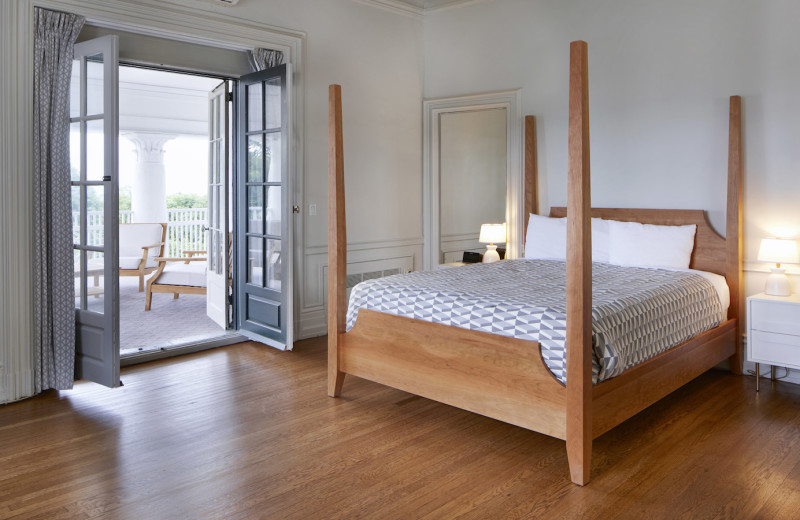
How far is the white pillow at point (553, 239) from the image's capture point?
15.5 feet

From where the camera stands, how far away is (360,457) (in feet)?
9.67

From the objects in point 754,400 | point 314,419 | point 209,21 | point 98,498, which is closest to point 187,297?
point 209,21

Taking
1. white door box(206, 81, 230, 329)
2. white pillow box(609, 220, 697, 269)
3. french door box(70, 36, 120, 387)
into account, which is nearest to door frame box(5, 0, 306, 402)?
french door box(70, 36, 120, 387)

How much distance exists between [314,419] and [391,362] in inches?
20.7

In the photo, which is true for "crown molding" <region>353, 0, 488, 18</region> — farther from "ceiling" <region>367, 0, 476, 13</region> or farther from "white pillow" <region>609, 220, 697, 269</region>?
"white pillow" <region>609, 220, 697, 269</region>

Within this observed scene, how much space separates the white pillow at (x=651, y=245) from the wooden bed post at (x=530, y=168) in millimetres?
859

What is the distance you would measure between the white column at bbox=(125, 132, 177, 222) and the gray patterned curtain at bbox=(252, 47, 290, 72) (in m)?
4.99

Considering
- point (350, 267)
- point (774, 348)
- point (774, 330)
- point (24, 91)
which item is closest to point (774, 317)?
point (774, 330)

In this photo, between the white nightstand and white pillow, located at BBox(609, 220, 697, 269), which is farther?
white pillow, located at BBox(609, 220, 697, 269)

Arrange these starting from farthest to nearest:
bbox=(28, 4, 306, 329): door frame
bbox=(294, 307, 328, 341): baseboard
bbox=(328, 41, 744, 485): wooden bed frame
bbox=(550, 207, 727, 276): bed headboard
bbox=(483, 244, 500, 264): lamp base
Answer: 1. bbox=(483, 244, 500, 264): lamp base
2. bbox=(294, 307, 328, 341): baseboard
3. bbox=(550, 207, 727, 276): bed headboard
4. bbox=(28, 4, 306, 329): door frame
5. bbox=(328, 41, 744, 485): wooden bed frame

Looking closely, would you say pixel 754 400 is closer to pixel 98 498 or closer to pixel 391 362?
pixel 391 362

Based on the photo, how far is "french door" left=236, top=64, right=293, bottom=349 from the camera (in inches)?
191

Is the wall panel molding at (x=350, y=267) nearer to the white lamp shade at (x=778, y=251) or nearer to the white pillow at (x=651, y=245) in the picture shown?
the white pillow at (x=651, y=245)

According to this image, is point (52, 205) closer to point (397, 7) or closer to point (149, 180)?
point (397, 7)
